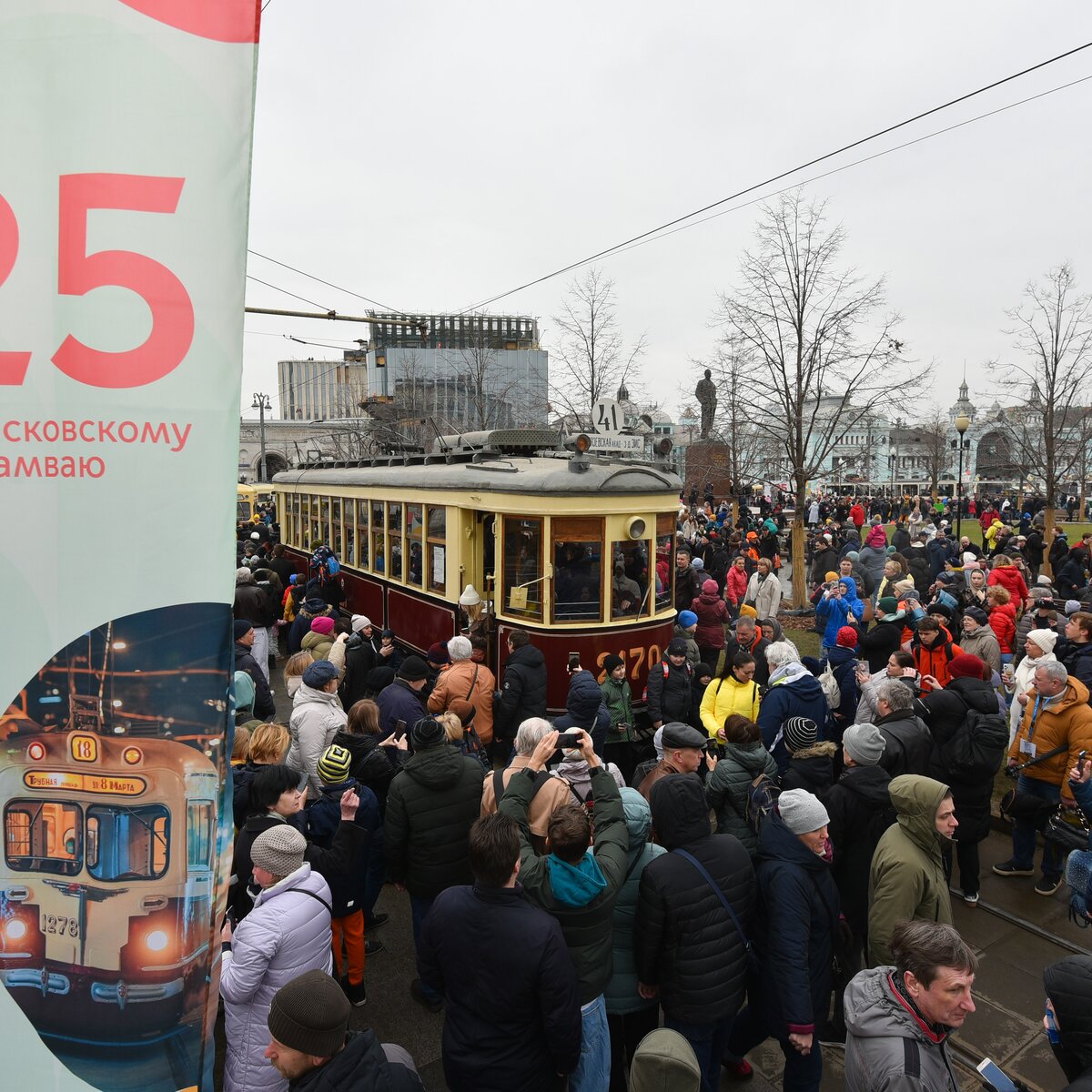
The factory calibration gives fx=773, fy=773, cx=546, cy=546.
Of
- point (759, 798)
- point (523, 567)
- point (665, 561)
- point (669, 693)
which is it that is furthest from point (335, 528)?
point (759, 798)

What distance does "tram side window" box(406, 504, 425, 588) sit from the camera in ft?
33.3

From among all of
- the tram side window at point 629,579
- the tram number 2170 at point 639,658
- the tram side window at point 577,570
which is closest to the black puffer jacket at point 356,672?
the tram side window at point 577,570

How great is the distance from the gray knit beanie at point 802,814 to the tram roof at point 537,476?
4.92 meters

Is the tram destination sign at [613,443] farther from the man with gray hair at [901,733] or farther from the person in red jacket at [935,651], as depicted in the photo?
the man with gray hair at [901,733]

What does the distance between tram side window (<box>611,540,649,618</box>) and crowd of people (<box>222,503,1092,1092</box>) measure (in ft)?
5.51

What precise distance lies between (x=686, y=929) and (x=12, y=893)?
253 centimetres

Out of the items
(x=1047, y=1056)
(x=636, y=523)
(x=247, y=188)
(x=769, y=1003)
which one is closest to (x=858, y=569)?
(x=636, y=523)

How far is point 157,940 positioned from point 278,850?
1608mm

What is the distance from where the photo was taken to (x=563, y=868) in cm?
307

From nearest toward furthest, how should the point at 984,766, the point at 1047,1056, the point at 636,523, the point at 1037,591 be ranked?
the point at 1047,1056 → the point at 984,766 → the point at 636,523 → the point at 1037,591

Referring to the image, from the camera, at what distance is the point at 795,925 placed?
132 inches

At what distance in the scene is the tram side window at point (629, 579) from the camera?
825cm

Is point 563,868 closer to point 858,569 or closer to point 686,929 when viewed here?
point 686,929

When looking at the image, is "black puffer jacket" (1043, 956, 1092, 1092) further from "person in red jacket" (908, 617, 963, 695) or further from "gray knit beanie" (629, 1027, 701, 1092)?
"person in red jacket" (908, 617, 963, 695)
